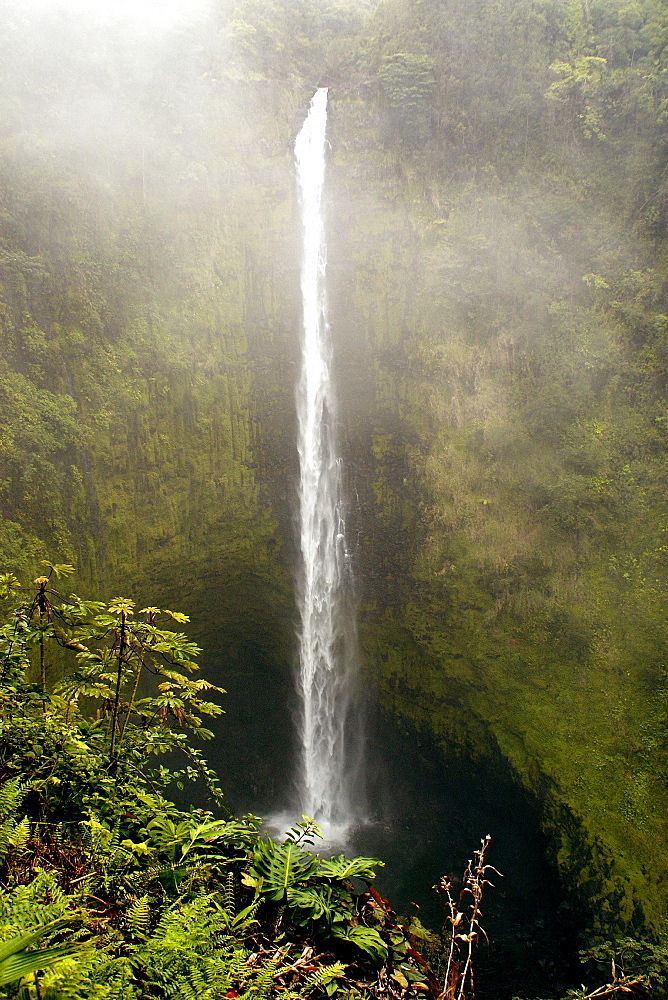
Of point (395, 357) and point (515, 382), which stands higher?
point (395, 357)

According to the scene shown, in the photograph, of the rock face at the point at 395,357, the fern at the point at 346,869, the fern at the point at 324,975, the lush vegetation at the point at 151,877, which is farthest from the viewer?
the rock face at the point at 395,357

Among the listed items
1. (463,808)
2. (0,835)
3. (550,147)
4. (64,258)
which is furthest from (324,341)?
(0,835)

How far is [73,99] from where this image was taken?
10.4m

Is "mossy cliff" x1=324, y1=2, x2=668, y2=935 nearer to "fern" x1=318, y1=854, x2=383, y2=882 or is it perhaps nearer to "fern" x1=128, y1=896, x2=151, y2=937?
"fern" x1=318, y1=854, x2=383, y2=882

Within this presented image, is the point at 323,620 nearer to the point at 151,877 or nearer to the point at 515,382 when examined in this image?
the point at 515,382

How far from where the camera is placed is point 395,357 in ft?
37.3

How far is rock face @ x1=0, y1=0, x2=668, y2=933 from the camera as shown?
9008 millimetres

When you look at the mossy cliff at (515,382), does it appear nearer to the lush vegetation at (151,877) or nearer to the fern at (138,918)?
the lush vegetation at (151,877)

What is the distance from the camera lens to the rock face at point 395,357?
9008 millimetres

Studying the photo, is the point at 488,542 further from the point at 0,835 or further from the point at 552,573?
the point at 0,835

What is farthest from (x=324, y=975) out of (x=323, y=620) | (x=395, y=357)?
(x=395, y=357)

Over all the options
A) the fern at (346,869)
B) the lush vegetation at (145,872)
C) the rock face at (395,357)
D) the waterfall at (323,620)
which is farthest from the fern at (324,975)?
the waterfall at (323,620)

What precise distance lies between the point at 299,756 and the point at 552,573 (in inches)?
226

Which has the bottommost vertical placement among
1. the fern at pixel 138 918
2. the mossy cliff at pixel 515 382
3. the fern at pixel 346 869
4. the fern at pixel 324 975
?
the fern at pixel 324 975
